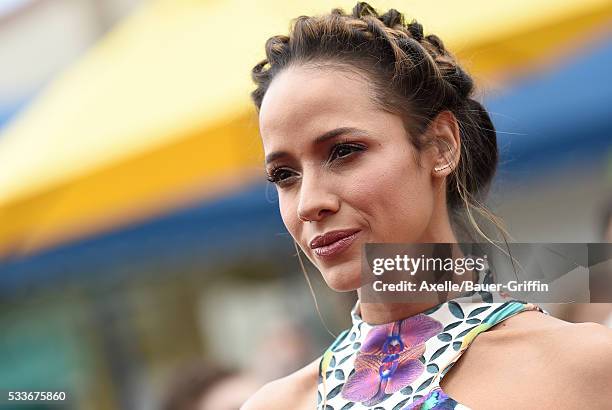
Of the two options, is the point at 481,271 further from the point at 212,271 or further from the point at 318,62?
the point at 212,271

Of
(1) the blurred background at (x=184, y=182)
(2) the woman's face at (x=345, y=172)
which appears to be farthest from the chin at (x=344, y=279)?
(1) the blurred background at (x=184, y=182)

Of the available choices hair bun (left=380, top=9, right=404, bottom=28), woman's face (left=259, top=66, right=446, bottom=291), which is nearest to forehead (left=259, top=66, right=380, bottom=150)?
woman's face (left=259, top=66, right=446, bottom=291)

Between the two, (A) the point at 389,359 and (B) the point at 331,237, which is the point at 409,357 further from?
(B) the point at 331,237

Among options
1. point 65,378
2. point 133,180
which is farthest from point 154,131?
point 65,378

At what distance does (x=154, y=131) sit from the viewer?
2270mm

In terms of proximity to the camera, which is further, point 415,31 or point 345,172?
point 415,31

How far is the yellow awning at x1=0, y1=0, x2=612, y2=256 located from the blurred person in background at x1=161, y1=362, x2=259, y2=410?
654 millimetres

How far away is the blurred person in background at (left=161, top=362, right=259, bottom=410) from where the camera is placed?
1.29 meters

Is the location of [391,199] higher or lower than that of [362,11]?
lower

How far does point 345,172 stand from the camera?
0.85 meters

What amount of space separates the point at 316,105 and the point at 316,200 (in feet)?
0.28

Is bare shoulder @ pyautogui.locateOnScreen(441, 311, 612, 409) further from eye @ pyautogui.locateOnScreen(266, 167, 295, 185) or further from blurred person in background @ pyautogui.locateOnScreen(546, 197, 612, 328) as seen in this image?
eye @ pyautogui.locateOnScreen(266, 167, 295, 185)

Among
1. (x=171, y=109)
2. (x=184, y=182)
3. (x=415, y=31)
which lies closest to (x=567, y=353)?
(x=415, y=31)

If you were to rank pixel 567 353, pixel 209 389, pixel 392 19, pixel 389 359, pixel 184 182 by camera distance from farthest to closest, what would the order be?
pixel 184 182 < pixel 209 389 < pixel 392 19 < pixel 389 359 < pixel 567 353
